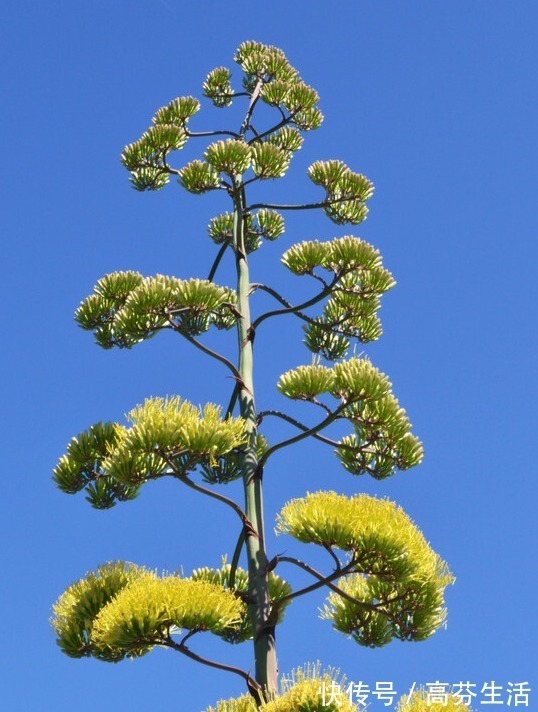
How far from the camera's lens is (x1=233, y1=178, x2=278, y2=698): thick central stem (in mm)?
4039

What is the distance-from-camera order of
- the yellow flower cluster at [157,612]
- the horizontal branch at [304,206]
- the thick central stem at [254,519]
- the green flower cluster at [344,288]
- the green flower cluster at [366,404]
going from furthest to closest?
the horizontal branch at [304,206], the green flower cluster at [344,288], the green flower cluster at [366,404], the thick central stem at [254,519], the yellow flower cluster at [157,612]

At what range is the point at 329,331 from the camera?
529 centimetres

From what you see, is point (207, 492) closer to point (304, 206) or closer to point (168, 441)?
point (168, 441)

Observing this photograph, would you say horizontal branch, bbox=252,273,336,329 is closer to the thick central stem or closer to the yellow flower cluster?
the thick central stem

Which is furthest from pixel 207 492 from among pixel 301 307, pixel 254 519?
pixel 301 307

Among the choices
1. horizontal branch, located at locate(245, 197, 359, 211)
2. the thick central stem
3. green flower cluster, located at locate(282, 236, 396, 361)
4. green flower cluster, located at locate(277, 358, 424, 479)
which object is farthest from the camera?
horizontal branch, located at locate(245, 197, 359, 211)

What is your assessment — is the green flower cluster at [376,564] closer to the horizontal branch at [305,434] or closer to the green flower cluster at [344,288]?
the horizontal branch at [305,434]

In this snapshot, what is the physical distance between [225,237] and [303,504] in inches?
109

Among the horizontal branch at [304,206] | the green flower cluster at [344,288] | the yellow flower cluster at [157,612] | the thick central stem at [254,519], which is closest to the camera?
the yellow flower cluster at [157,612]

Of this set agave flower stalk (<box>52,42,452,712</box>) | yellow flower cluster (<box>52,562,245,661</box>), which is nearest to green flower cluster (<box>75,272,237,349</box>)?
agave flower stalk (<box>52,42,452,712</box>)

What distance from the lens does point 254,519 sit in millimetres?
4379

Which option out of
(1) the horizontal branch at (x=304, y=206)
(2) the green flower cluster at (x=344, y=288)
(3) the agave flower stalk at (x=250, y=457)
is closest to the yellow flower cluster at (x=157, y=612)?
(3) the agave flower stalk at (x=250, y=457)

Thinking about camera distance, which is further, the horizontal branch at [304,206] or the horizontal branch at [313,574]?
the horizontal branch at [304,206]

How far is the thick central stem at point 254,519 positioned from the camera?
13.3 ft
